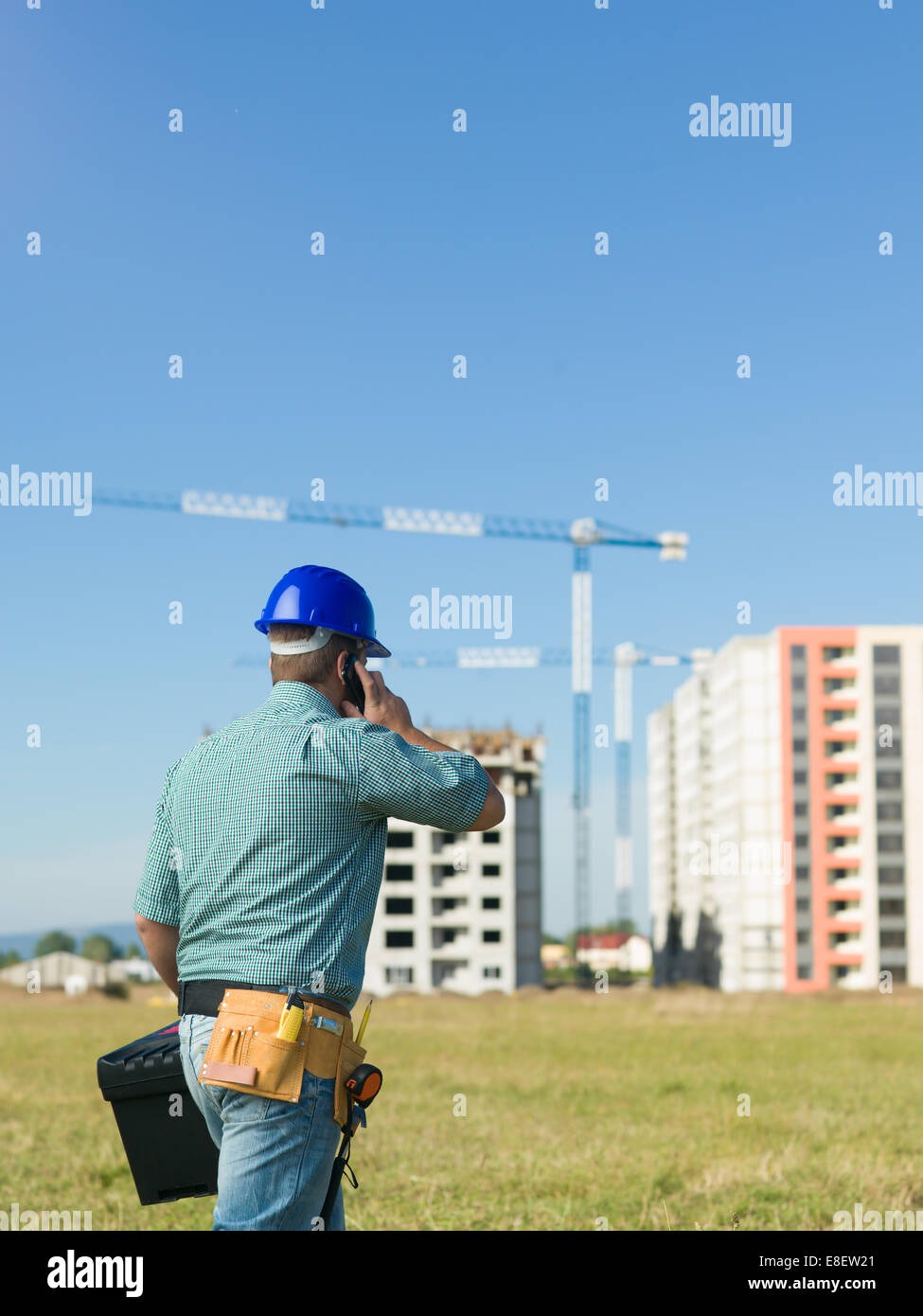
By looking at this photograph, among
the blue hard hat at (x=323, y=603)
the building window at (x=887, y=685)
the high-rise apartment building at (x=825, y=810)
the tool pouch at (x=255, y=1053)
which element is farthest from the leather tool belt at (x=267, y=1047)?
the building window at (x=887, y=685)

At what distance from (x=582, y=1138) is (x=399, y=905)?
98.3m

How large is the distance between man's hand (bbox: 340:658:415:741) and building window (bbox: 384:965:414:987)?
105894 millimetres

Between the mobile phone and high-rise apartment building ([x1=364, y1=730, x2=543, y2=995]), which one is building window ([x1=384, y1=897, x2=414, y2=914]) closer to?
high-rise apartment building ([x1=364, y1=730, x2=543, y2=995])

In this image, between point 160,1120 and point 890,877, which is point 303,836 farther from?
point 890,877

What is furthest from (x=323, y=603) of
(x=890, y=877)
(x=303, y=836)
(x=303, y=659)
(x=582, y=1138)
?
(x=890, y=877)

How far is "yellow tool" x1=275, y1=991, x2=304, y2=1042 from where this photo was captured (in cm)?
Result: 308

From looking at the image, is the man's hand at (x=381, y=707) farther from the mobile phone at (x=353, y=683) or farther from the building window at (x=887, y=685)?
the building window at (x=887, y=685)

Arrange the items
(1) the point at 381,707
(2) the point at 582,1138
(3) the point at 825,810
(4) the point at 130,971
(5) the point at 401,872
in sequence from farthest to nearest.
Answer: (4) the point at 130,971 → (3) the point at 825,810 → (5) the point at 401,872 → (2) the point at 582,1138 → (1) the point at 381,707

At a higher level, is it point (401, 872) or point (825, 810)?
point (825, 810)

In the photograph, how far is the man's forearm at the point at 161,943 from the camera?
3.58 m

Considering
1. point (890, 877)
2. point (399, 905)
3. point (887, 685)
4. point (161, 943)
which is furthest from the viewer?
point (399, 905)

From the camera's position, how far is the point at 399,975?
350 feet

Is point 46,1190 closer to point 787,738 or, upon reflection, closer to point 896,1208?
point 896,1208
